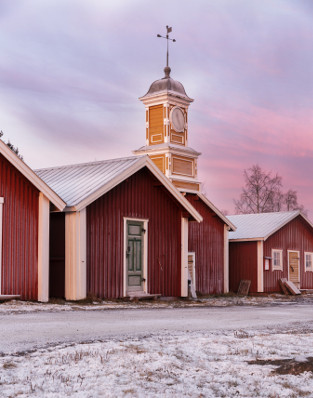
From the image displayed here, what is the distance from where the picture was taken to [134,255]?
19.5 meters

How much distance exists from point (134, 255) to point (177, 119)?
12311 millimetres

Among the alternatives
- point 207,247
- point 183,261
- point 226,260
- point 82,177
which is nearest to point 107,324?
A: point 82,177

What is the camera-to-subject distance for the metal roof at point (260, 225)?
93.3ft

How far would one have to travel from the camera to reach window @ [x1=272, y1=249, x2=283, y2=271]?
29172 millimetres

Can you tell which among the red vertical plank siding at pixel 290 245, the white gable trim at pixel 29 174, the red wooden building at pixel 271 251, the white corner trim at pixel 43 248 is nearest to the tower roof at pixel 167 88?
the red wooden building at pixel 271 251

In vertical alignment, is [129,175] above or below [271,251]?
above

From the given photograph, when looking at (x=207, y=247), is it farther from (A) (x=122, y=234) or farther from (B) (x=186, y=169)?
(A) (x=122, y=234)

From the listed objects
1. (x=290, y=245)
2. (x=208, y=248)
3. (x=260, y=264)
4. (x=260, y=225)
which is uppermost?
(x=260, y=225)

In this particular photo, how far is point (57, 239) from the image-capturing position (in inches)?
714

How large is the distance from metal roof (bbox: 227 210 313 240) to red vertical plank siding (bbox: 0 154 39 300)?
13.8 meters

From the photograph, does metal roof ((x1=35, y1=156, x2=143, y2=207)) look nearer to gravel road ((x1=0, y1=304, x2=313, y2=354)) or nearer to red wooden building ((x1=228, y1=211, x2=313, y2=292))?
gravel road ((x1=0, y1=304, x2=313, y2=354))

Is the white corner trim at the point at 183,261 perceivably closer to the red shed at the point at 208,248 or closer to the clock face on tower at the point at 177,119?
the red shed at the point at 208,248

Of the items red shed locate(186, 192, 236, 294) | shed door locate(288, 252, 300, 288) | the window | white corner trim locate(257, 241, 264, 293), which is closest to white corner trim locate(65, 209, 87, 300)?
red shed locate(186, 192, 236, 294)

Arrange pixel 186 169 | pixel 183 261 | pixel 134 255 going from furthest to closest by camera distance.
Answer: pixel 186 169 → pixel 183 261 → pixel 134 255
